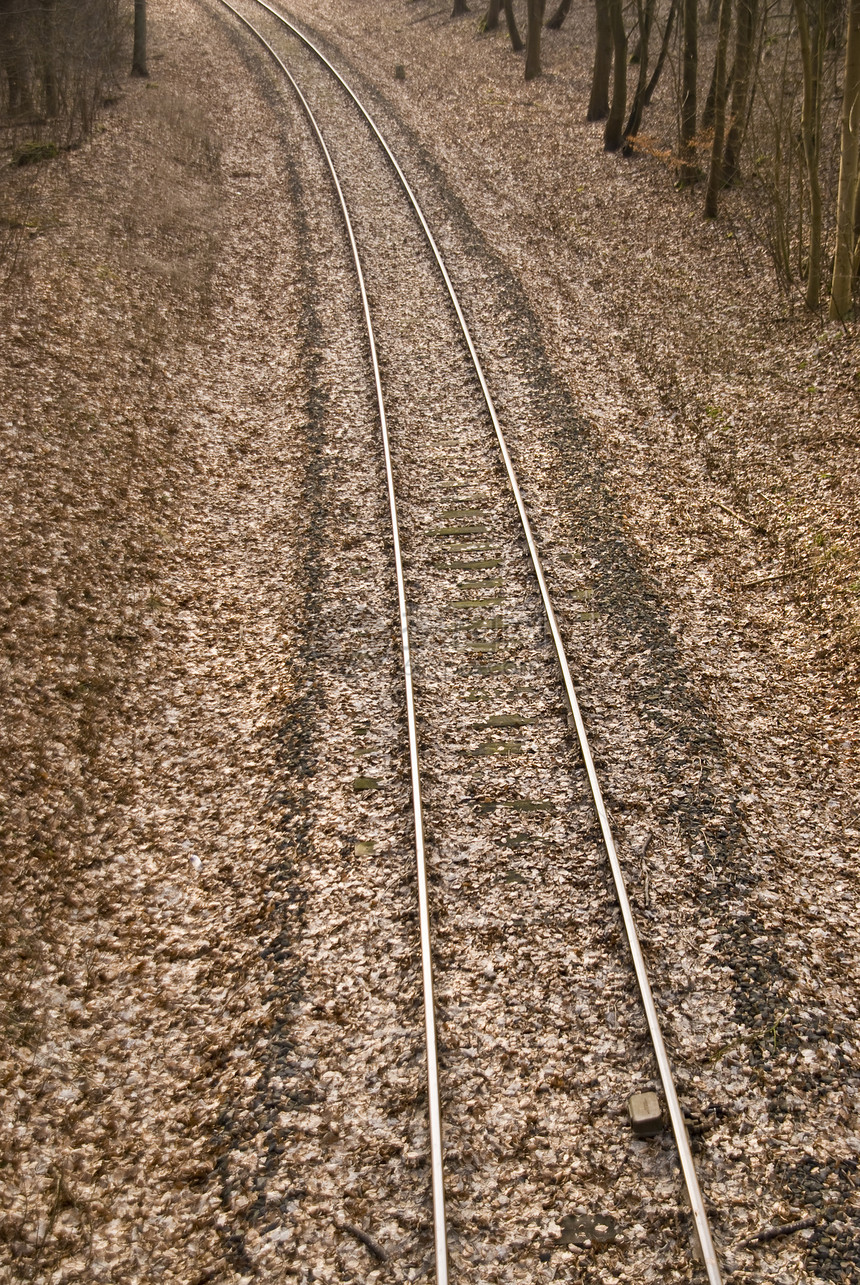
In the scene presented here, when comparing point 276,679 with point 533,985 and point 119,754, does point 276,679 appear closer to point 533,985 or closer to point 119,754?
point 119,754

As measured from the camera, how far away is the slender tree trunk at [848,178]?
11.5 meters

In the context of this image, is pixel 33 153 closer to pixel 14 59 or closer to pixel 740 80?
pixel 14 59

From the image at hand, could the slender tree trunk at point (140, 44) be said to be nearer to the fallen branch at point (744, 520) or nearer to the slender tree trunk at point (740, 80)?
the slender tree trunk at point (740, 80)

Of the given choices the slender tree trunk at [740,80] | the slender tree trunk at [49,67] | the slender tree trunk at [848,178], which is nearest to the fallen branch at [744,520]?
the slender tree trunk at [848,178]

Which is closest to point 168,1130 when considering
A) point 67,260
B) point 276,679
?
point 276,679

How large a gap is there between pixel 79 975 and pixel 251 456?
7.55 meters

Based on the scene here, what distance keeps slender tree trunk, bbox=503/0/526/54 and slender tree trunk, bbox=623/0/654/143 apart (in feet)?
28.0

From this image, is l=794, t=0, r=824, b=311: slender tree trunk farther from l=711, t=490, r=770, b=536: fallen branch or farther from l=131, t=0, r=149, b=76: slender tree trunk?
l=131, t=0, r=149, b=76: slender tree trunk

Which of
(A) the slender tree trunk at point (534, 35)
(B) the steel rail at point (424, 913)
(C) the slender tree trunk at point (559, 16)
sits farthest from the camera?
(C) the slender tree trunk at point (559, 16)

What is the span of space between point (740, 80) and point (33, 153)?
13244 mm

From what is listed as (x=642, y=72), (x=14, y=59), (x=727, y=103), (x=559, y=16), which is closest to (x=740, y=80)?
(x=727, y=103)

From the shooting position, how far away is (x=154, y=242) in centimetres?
1642

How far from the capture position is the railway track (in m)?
5.07

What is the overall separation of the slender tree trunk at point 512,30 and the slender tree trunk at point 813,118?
17293 millimetres
